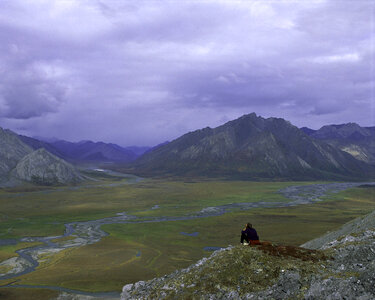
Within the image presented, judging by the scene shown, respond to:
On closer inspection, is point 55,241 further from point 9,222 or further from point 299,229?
point 299,229

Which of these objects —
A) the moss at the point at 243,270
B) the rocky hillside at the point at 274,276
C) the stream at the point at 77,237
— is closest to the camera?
the rocky hillside at the point at 274,276

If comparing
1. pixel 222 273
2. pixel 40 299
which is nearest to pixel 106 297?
pixel 40 299

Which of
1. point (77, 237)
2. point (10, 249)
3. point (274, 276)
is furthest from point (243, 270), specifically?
point (77, 237)

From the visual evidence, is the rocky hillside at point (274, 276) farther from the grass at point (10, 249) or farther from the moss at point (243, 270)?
the grass at point (10, 249)

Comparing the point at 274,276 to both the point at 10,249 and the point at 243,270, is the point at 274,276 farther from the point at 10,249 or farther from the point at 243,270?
the point at 10,249

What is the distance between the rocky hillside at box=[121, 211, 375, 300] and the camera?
1911 centimetres

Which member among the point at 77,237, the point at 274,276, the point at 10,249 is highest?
the point at 274,276

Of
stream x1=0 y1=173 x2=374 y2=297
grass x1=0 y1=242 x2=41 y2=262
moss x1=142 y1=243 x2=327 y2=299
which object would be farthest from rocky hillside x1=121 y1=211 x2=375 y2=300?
grass x1=0 y1=242 x2=41 y2=262

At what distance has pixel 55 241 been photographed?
2943 inches

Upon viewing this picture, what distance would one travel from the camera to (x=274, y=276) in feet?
72.3

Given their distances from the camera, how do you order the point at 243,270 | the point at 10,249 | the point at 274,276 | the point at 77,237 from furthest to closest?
the point at 77,237 < the point at 10,249 < the point at 243,270 < the point at 274,276

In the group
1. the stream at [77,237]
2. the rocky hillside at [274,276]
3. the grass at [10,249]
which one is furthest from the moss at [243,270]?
the grass at [10,249]

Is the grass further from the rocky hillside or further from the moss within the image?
the moss

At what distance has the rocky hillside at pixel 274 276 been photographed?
19.1 meters
